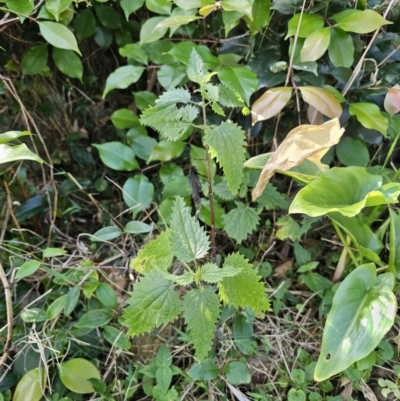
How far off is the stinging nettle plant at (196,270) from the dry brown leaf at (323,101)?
0.18 metres

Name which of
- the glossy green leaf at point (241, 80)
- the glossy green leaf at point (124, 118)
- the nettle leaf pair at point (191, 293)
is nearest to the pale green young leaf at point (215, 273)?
the nettle leaf pair at point (191, 293)

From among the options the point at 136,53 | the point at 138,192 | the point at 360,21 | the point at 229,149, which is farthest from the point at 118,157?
the point at 360,21

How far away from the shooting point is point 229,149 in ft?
2.14

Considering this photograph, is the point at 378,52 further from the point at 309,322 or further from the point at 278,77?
the point at 309,322

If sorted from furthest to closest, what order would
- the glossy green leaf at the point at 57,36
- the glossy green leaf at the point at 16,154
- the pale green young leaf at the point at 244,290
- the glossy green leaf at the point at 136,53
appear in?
1. the glossy green leaf at the point at 136,53
2. the glossy green leaf at the point at 57,36
3. the pale green young leaf at the point at 244,290
4. the glossy green leaf at the point at 16,154

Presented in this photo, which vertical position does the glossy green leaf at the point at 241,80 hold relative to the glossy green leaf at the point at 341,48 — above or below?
below

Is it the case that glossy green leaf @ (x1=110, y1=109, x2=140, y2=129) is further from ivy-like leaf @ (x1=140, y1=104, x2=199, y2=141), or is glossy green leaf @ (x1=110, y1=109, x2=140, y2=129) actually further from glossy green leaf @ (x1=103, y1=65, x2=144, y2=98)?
ivy-like leaf @ (x1=140, y1=104, x2=199, y2=141)

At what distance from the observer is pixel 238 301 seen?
68 cm

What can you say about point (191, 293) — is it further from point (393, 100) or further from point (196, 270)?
point (393, 100)

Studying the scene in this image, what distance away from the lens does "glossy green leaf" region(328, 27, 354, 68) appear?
0.78m

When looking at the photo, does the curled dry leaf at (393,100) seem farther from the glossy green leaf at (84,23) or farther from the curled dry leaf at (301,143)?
the glossy green leaf at (84,23)

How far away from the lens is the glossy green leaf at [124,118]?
93 centimetres

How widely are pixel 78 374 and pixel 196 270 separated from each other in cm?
34

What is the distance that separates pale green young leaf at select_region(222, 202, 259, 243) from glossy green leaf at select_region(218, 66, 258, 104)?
0.24 meters
